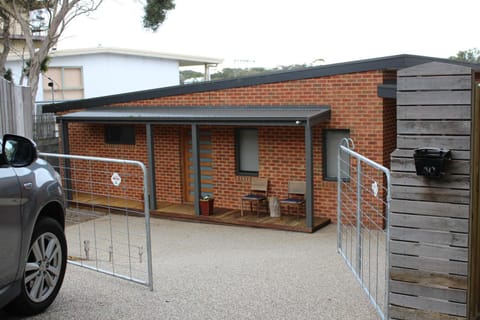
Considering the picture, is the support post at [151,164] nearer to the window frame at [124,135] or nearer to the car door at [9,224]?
the window frame at [124,135]

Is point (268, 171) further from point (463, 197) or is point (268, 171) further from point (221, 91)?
point (463, 197)

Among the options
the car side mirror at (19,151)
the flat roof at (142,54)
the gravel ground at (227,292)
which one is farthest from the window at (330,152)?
the flat roof at (142,54)

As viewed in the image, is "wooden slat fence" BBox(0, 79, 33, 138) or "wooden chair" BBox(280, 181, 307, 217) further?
"wooden chair" BBox(280, 181, 307, 217)

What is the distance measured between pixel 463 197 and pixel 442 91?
30.7 inches

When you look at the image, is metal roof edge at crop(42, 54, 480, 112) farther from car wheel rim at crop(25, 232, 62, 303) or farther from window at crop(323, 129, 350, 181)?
car wheel rim at crop(25, 232, 62, 303)

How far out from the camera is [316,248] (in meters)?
11.0

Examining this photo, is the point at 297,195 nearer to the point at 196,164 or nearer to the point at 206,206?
the point at 206,206

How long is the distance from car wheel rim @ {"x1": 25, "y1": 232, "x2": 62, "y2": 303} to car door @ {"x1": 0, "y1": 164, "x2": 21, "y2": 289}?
43 cm

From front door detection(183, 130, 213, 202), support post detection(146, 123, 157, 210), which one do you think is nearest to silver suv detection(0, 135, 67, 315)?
support post detection(146, 123, 157, 210)

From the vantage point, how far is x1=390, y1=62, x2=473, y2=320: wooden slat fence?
4.42 m

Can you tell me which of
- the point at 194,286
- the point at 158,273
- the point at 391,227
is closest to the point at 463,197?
the point at 391,227

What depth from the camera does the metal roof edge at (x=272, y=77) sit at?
12.9 m

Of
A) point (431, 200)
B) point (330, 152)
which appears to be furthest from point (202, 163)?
point (431, 200)

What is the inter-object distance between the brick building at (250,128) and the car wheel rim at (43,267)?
8266 millimetres
